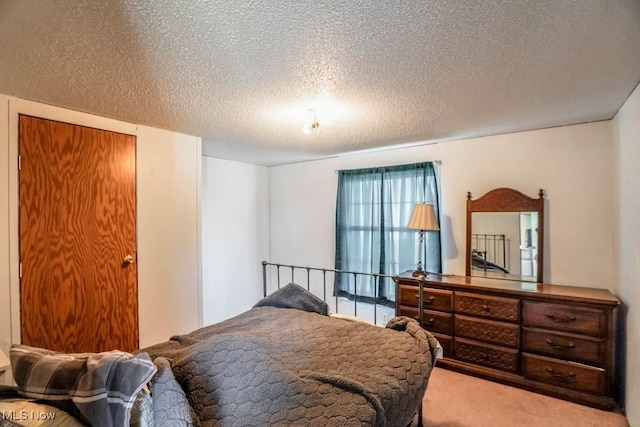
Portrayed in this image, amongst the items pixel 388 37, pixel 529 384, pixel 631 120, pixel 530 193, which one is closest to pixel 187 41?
pixel 388 37

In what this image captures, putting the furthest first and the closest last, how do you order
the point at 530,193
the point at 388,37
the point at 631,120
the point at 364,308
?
1. the point at 364,308
2. the point at 530,193
3. the point at 631,120
4. the point at 388,37

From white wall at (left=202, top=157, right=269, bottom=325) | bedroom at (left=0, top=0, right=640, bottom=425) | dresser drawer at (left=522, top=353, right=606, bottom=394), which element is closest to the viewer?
bedroom at (left=0, top=0, right=640, bottom=425)

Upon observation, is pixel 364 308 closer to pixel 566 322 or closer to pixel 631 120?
pixel 566 322

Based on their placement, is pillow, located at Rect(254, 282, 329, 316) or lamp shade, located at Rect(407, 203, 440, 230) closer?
pillow, located at Rect(254, 282, 329, 316)

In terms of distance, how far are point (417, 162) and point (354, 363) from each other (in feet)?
8.69

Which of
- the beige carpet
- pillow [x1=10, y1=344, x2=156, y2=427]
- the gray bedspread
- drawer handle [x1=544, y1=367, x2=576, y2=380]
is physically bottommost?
the beige carpet

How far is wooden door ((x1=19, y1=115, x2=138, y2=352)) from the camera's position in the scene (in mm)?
2215

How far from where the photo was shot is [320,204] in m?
4.53

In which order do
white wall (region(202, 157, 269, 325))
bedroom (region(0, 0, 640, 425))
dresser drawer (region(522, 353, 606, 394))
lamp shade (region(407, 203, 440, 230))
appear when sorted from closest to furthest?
1. bedroom (region(0, 0, 640, 425))
2. dresser drawer (region(522, 353, 606, 394))
3. lamp shade (region(407, 203, 440, 230))
4. white wall (region(202, 157, 269, 325))

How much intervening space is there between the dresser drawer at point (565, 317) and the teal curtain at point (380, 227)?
99cm

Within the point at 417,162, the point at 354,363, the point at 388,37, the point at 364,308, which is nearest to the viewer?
the point at 388,37

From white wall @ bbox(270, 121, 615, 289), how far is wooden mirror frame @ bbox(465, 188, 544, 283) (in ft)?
0.21

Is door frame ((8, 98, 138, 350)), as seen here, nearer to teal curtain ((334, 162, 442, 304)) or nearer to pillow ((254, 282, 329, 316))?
pillow ((254, 282, 329, 316))

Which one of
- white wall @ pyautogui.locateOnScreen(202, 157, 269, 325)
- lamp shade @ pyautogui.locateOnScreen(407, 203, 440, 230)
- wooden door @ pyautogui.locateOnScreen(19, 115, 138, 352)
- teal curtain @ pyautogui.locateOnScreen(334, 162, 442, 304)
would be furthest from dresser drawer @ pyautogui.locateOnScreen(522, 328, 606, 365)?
white wall @ pyautogui.locateOnScreen(202, 157, 269, 325)
